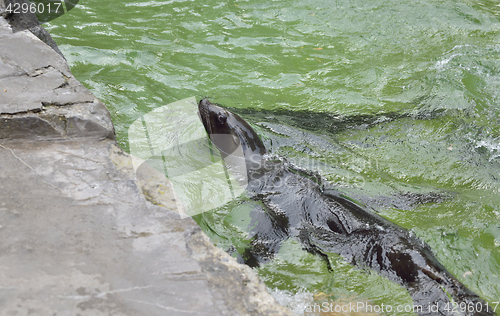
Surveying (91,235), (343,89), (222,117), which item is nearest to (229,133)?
(222,117)

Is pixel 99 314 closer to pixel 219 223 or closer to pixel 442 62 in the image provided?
pixel 219 223

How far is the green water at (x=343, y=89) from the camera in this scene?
4.01 metres

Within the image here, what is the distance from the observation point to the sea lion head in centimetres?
507

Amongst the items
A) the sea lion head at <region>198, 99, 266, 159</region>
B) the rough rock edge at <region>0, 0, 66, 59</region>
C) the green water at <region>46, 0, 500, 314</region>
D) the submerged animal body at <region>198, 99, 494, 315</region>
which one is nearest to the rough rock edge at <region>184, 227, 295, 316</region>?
the green water at <region>46, 0, 500, 314</region>

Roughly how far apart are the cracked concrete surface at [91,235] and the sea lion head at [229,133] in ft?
6.17

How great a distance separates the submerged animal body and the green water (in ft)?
0.56

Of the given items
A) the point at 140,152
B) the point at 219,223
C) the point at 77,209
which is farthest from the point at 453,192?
the point at 77,209

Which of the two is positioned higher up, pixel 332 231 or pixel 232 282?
pixel 232 282

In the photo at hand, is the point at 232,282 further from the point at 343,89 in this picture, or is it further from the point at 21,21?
the point at 343,89

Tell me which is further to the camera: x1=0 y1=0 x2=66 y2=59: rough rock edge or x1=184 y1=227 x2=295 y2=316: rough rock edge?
x1=0 y1=0 x2=66 y2=59: rough rock edge

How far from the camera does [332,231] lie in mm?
3992

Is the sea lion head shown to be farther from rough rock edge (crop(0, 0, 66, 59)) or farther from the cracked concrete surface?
rough rock edge (crop(0, 0, 66, 59))

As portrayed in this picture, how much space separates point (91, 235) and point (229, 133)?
292 cm

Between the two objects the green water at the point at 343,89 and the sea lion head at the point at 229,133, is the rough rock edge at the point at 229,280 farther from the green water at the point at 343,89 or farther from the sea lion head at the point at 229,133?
the sea lion head at the point at 229,133
